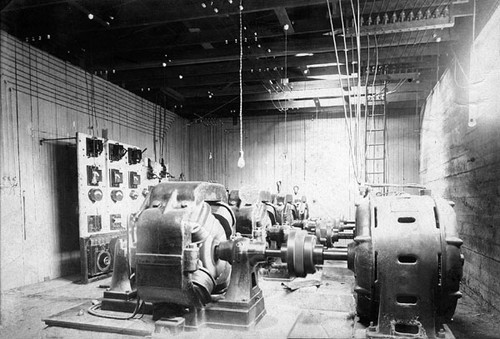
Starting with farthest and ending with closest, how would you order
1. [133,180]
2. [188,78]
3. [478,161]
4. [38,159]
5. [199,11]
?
[188,78] < [133,180] < [38,159] < [199,11] < [478,161]

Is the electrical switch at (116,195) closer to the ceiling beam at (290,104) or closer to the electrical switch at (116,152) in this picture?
the electrical switch at (116,152)

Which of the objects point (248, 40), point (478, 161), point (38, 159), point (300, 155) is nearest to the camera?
point (478, 161)

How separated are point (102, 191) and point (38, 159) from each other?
108 cm

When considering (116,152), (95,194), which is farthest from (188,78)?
(95,194)

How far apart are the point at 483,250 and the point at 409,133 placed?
24.1ft

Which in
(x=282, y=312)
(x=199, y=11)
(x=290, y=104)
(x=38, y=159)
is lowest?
(x=282, y=312)

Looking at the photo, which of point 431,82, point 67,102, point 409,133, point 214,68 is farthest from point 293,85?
point 67,102

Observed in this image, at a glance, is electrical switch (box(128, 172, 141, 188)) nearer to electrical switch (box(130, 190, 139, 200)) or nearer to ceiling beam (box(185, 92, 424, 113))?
electrical switch (box(130, 190, 139, 200))

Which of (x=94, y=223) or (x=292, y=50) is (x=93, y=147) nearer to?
(x=94, y=223)

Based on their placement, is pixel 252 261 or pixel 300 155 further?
pixel 300 155

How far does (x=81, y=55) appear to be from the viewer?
7023mm

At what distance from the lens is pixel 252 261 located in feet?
11.4

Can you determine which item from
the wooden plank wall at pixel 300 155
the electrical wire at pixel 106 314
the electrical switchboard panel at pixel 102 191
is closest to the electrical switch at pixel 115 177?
the electrical switchboard panel at pixel 102 191

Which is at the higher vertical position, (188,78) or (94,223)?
(188,78)
